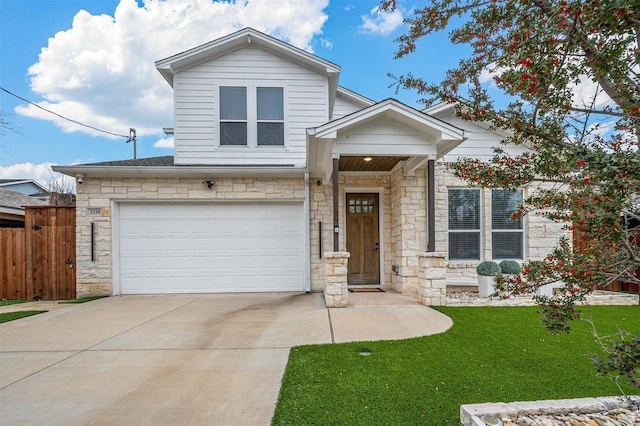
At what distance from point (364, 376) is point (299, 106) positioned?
22.7ft

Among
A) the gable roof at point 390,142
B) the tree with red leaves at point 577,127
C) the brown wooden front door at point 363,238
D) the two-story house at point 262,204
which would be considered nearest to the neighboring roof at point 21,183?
the two-story house at point 262,204

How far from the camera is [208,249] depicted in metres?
7.56

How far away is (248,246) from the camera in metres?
7.61

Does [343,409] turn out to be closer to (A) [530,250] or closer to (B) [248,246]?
(B) [248,246]

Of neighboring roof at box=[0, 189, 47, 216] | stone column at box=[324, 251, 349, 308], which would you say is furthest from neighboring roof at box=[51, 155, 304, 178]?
neighboring roof at box=[0, 189, 47, 216]

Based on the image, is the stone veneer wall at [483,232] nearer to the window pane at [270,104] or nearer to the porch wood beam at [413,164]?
the porch wood beam at [413,164]

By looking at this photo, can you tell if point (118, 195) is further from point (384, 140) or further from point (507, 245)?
point (507, 245)

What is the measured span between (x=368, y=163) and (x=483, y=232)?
11.5 ft

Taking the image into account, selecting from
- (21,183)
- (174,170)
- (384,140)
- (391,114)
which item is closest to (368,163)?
(384,140)

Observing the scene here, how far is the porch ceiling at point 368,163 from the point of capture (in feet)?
21.6

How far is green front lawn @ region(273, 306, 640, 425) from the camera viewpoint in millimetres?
2447

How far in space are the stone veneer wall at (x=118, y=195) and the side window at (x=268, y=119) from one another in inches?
50.0

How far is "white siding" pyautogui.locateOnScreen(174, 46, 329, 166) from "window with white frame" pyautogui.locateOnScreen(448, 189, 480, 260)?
398cm

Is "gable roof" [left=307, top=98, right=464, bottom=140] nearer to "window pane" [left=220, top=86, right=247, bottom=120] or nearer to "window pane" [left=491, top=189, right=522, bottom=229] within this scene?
"window pane" [left=491, top=189, right=522, bottom=229]
